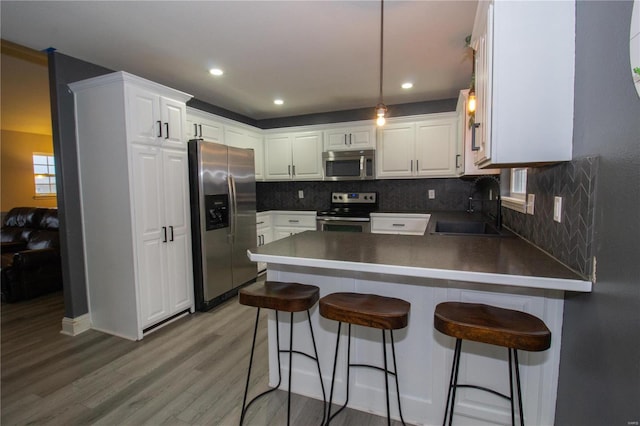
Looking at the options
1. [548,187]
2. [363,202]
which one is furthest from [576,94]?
[363,202]

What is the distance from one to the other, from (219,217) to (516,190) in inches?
112

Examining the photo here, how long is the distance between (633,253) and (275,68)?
2900 millimetres

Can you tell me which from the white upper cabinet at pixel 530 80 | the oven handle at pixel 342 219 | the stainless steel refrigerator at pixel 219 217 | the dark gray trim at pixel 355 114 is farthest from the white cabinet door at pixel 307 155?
the white upper cabinet at pixel 530 80

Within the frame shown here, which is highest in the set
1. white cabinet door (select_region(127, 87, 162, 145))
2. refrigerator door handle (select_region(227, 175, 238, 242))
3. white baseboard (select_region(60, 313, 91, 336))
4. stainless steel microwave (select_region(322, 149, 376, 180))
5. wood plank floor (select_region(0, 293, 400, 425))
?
white cabinet door (select_region(127, 87, 162, 145))

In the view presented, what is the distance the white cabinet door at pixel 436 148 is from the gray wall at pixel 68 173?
3.66 meters

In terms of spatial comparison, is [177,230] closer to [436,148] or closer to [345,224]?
[345,224]

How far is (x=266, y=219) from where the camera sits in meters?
4.62

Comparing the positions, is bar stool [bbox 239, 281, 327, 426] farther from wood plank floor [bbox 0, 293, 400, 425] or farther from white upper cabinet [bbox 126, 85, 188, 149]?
white upper cabinet [bbox 126, 85, 188, 149]

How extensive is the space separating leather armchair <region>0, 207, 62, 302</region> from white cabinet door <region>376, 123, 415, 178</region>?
436 cm

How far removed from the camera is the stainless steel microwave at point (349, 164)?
4.30 meters

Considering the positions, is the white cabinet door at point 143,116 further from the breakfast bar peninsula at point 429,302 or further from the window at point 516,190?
the window at point 516,190

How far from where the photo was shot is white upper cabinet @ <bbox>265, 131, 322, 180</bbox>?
4.62 meters

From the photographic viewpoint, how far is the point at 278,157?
191 inches

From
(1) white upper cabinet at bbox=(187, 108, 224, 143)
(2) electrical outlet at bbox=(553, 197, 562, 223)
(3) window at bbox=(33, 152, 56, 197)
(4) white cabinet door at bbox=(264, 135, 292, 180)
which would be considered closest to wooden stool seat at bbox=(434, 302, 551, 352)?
(2) electrical outlet at bbox=(553, 197, 562, 223)
